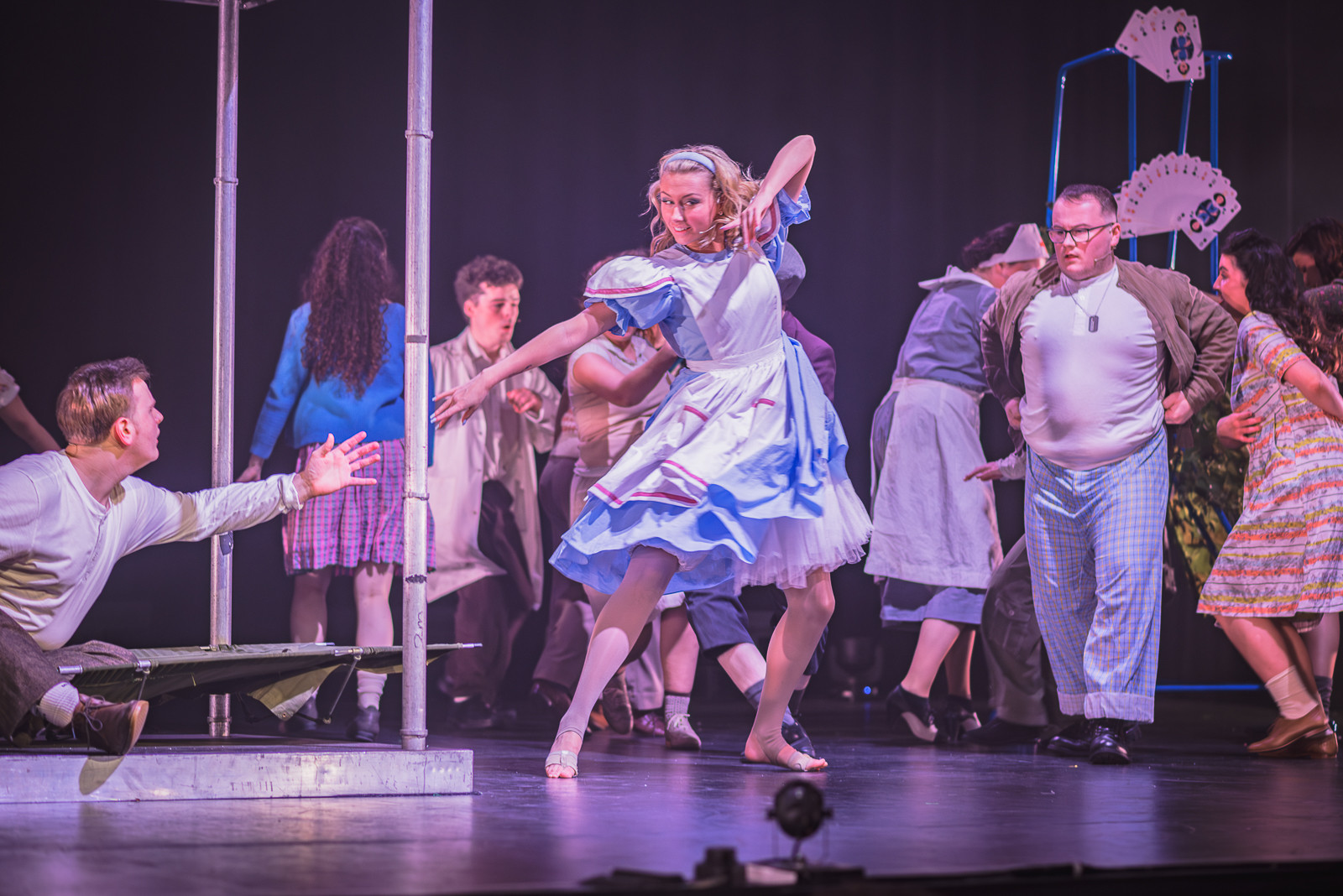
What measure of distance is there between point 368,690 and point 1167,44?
4.71m

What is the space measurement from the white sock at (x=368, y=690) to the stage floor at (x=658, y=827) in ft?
2.74

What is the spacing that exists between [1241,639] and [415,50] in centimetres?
303

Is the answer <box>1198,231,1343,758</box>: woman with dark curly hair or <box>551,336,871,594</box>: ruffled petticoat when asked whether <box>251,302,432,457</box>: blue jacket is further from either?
<box>1198,231,1343,758</box>: woman with dark curly hair

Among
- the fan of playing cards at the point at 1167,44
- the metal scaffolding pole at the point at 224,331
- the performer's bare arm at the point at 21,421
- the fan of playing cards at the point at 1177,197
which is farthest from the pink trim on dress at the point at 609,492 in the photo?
the fan of playing cards at the point at 1167,44

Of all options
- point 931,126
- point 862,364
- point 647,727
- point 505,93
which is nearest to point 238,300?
point 505,93

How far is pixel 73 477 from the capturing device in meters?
3.39

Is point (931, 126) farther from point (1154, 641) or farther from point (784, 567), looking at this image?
point (784, 567)

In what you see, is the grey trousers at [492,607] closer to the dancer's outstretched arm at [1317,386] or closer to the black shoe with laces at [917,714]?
the black shoe with laces at [917,714]

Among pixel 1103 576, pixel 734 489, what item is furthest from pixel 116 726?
pixel 1103 576

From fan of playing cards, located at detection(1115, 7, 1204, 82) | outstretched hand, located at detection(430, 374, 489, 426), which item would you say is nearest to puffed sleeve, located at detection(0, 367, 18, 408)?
outstretched hand, located at detection(430, 374, 489, 426)

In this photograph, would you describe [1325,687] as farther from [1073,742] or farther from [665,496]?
[665,496]

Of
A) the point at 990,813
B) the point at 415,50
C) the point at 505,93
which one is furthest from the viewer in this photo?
the point at 505,93

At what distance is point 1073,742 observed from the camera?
435 cm

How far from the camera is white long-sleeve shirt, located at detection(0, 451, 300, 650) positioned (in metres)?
3.32
